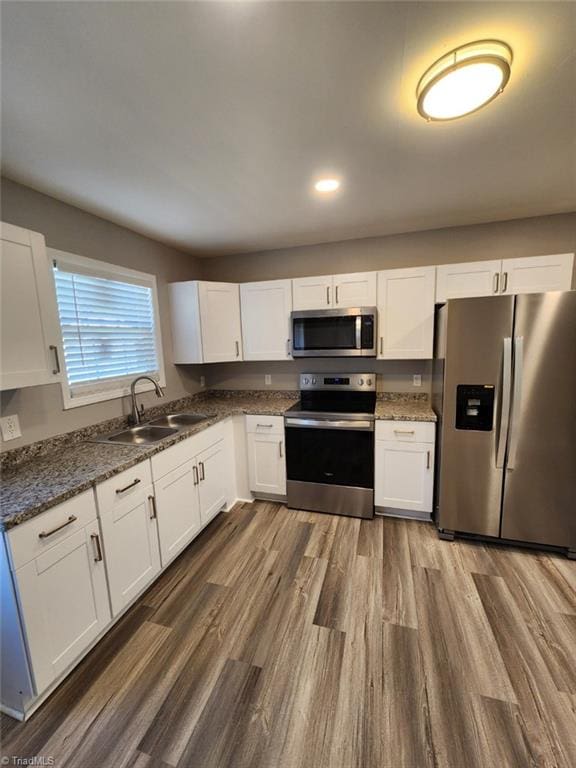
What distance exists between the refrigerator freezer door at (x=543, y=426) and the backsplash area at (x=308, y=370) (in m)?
0.90

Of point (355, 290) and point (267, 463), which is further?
point (267, 463)

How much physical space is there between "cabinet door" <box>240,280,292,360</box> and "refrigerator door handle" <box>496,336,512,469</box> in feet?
5.57

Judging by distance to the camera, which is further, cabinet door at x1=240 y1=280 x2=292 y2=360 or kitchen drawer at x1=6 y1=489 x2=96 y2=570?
cabinet door at x1=240 y1=280 x2=292 y2=360

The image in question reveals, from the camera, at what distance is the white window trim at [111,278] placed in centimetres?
202

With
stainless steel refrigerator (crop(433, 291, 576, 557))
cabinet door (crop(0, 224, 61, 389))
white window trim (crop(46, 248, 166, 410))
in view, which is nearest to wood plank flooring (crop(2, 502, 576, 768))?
stainless steel refrigerator (crop(433, 291, 576, 557))

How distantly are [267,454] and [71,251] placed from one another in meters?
2.09

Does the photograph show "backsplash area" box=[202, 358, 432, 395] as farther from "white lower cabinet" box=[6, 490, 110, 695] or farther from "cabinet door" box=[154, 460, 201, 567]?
"white lower cabinet" box=[6, 490, 110, 695]

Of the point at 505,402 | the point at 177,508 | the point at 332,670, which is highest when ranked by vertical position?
the point at 505,402

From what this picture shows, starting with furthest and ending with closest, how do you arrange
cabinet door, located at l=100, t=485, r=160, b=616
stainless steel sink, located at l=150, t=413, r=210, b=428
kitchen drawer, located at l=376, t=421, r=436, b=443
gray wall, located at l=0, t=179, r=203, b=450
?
stainless steel sink, located at l=150, t=413, r=210, b=428, kitchen drawer, located at l=376, t=421, r=436, b=443, gray wall, located at l=0, t=179, r=203, b=450, cabinet door, located at l=100, t=485, r=160, b=616

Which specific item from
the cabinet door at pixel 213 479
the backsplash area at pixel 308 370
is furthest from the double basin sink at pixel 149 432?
the backsplash area at pixel 308 370

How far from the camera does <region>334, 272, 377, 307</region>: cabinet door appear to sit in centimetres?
272

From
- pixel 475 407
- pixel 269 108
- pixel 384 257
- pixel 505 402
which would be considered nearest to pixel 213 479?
pixel 475 407

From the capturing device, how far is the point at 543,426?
206 centimetres

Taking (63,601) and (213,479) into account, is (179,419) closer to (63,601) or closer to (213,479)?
(213,479)
